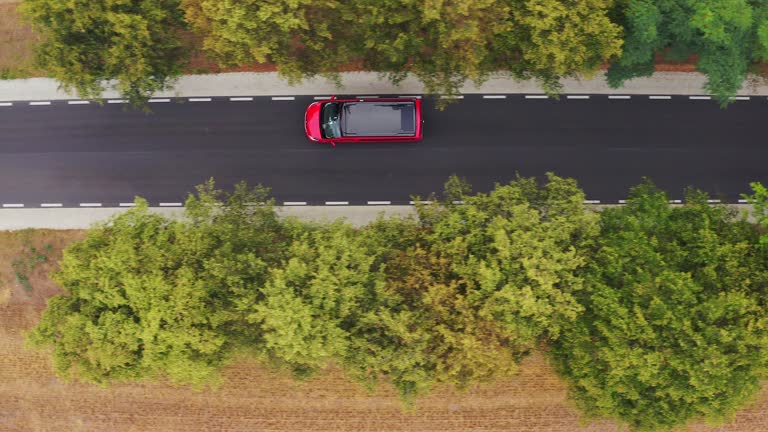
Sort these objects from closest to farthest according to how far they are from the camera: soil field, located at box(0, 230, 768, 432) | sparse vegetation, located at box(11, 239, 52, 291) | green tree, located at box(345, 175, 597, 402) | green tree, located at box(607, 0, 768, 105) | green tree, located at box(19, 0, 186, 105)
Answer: green tree, located at box(345, 175, 597, 402), green tree, located at box(607, 0, 768, 105), green tree, located at box(19, 0, 186, 105), soil field, located at box(0, 230, 768, 432), sparse vegetation, located at box(11, 239, 52, 291)

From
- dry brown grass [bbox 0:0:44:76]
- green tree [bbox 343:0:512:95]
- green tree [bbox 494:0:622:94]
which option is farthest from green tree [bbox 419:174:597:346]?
dry brown grass [bbox 0:0:44:76]

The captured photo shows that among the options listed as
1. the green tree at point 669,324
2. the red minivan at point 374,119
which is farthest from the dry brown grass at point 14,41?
the green tree at point 669,324

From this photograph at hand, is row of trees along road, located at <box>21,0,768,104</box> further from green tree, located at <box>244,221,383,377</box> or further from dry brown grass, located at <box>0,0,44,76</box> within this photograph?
green tree, located at <box>244,221,383,377</box>

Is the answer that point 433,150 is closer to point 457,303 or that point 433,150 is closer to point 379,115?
point 379,115

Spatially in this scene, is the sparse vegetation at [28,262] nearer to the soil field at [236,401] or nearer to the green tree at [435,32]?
the soil field at [236,401]

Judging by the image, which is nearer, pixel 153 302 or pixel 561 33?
pixel 153 302

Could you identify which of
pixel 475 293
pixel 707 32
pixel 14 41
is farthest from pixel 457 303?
pixel 14 41
